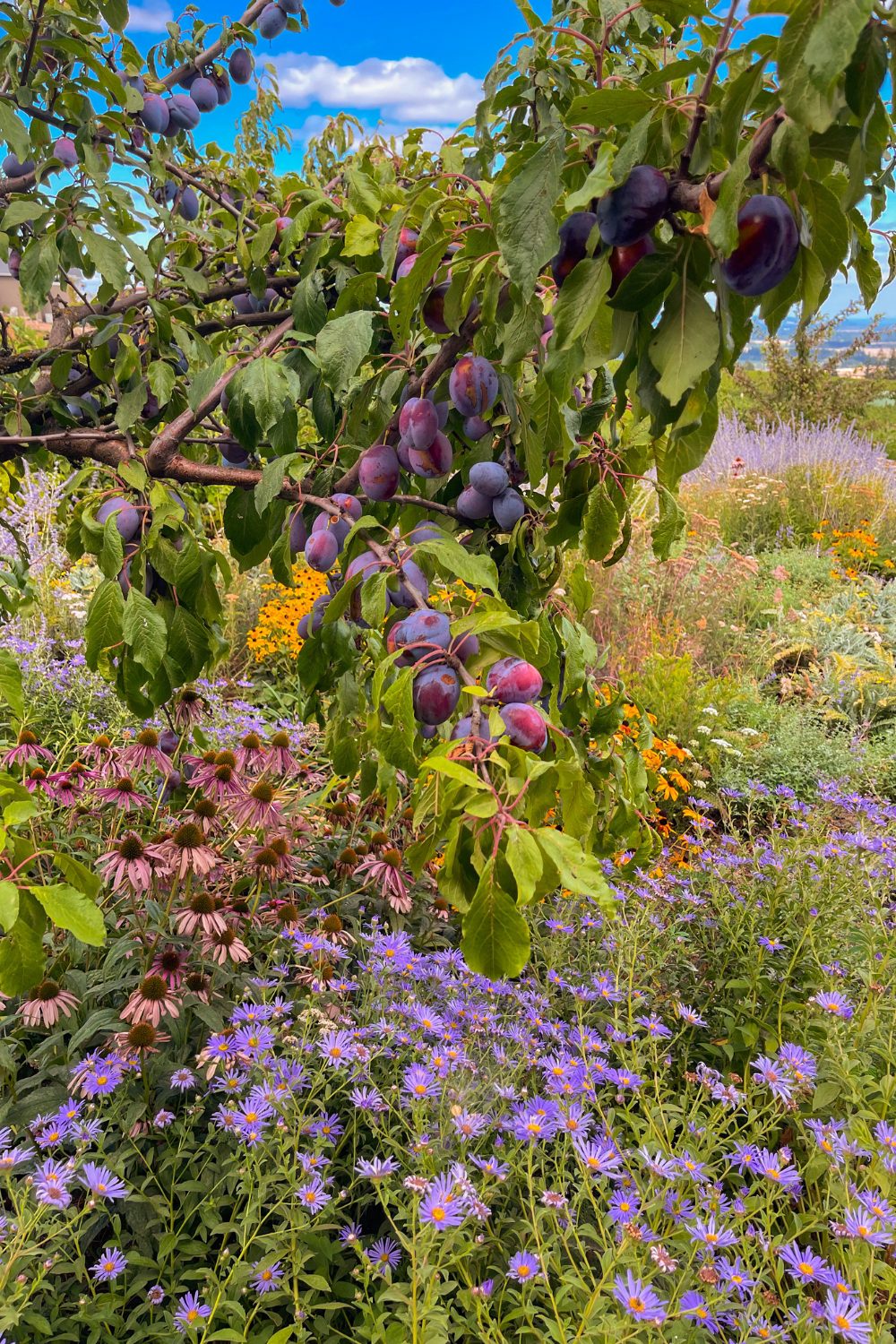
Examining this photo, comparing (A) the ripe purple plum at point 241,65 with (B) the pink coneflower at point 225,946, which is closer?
(B) the pink coneflower at point 225,946

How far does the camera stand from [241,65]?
1695mm

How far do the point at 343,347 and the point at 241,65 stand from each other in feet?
3.94

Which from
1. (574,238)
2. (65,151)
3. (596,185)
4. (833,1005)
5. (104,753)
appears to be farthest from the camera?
(104,753)

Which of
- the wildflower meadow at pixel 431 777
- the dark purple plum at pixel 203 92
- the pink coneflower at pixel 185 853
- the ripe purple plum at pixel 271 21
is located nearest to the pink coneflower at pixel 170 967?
the wildflower meadow at pixel 431 777

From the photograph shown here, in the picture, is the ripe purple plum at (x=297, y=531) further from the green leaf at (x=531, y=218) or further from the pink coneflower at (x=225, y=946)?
the pink coneflower at (x=225, y=946)

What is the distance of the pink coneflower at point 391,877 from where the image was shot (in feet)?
6.04

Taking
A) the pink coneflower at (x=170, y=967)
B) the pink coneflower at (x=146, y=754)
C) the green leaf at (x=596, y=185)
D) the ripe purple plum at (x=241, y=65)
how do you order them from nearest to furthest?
1. the green leaf at (x=596, y=185)
2. the pink coneflower at (x=170, y=967)
3. the ripe purple plum at (x=241, y=65)
4. the pink coneflower at (x=146, y=754)

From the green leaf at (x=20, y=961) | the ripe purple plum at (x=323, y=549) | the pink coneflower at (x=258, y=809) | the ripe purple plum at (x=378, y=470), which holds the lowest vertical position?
the pink coneflower at (x=258, y=809)

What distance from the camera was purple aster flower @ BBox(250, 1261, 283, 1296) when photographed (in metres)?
1.05

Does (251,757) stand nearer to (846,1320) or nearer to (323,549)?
(323,549)

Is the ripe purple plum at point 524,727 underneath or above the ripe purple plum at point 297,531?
underneath

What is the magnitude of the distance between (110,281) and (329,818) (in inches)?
54.5

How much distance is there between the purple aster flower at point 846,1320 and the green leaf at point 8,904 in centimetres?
94

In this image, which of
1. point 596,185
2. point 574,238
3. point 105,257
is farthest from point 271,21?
point 596,185
